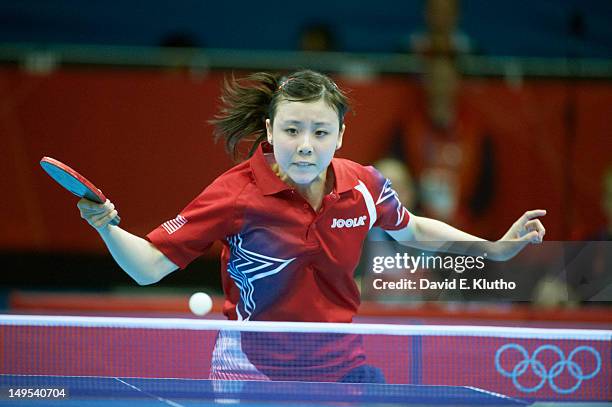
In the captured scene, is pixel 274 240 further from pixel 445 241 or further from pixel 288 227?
pixel 445 241

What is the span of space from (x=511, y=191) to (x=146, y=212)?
2385mm

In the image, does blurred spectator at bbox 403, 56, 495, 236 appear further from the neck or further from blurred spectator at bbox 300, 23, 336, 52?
the neck

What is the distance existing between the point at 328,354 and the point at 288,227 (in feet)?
1.53

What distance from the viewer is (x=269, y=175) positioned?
3.34m

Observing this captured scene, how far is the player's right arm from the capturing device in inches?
119

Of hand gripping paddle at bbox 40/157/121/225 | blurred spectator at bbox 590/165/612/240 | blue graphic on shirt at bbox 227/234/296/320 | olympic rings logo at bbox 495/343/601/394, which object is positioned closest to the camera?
hand gripping paddle at bbox 40/157/121/225

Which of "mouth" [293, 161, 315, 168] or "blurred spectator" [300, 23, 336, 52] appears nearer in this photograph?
"mouth" [293, 161, 315, 168]

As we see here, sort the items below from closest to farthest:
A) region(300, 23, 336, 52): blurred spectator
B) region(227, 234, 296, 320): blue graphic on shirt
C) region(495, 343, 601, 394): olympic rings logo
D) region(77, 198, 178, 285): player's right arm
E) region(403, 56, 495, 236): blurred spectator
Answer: region(77, 198, 178, 285): player's right arm
region(495, 343, 601, 394): olympic rings logo
region(227, 234, 296, 320): blue graphic on shirt
region(403, 56, 495, 236): blurred spectator
region(300, 23, 336, 52): blurred spectator

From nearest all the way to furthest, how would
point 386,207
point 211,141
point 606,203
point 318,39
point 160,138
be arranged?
point 386,207 < point 606,203 < point 211,141 < point 160,138 < point 318,39

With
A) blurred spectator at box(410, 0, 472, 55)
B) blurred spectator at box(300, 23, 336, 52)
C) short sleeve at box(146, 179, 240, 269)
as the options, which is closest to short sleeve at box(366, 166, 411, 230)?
short sleeve at box(146, 179, 240, 269)

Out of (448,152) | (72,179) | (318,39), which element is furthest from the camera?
(318,39)

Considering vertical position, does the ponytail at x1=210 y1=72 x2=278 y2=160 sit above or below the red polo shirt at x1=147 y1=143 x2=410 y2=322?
above

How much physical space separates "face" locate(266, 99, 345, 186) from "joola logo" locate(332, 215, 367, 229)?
0.62ft

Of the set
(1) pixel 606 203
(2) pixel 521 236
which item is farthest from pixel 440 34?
(2) pixel 521 236
